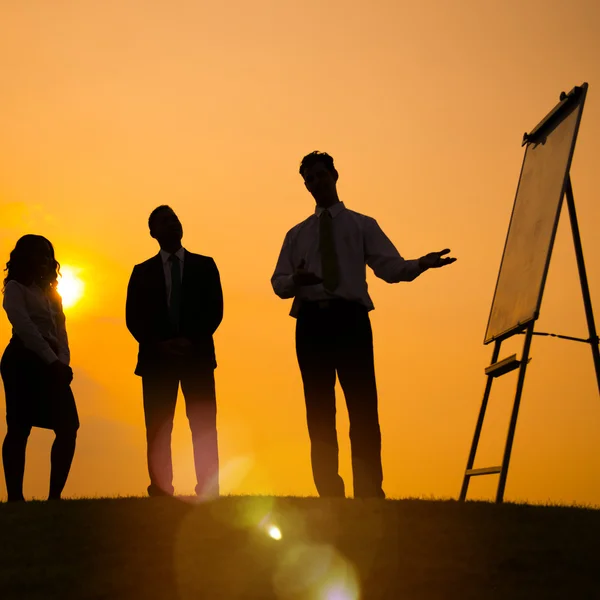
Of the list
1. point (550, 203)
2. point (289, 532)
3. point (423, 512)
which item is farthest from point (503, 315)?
point (289, 532)

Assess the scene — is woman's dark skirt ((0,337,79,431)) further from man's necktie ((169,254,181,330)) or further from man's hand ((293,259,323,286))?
man's hand ((293,259,323,286))

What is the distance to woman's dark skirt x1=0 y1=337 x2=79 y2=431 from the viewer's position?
10.6 metres

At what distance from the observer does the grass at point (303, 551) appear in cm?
742

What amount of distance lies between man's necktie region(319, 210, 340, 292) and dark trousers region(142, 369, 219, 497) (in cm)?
177

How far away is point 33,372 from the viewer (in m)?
10.7

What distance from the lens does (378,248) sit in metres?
10.1

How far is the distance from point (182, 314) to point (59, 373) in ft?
4.51

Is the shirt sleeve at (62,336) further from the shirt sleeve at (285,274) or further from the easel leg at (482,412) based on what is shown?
the easel leg at (482,412)

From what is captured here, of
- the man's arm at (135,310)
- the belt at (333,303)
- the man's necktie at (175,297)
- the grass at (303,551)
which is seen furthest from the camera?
the man's arm at (135,310)

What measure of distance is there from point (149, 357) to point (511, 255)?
3.96 meters

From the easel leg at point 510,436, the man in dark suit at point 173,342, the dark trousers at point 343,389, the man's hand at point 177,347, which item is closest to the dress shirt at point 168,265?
the man in dark suit at point 173,342

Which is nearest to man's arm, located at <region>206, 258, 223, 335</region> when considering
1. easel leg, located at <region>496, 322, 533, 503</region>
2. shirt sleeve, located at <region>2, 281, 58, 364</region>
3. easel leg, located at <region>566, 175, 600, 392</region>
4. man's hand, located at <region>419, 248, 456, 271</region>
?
shirt sleeve, located at <region>2, 281, 58, 364</region>

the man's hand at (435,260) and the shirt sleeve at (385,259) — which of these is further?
the shirt sleeve at (385,259)

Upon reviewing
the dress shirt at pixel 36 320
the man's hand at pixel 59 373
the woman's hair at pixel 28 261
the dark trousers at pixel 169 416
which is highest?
the woman's hair at pixel 28 261
